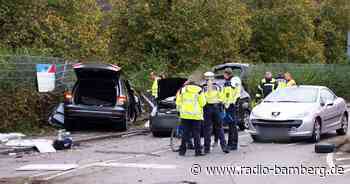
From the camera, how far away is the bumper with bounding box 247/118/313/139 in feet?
49.6

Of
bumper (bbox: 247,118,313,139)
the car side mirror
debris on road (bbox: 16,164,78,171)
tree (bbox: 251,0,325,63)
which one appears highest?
tree (bbox: 251,0,325,63)

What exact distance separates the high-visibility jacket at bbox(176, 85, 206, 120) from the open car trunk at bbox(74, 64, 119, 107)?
17.0 ft

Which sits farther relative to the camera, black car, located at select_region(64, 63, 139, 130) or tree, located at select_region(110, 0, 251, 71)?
tree, located at select_region(110, 0, 251, 71)

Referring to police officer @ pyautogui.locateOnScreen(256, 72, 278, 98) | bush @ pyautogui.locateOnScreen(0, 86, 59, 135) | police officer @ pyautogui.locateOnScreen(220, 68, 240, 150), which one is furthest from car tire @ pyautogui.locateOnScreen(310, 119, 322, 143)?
bush @ pyautogui.locateOnScreen(0, 86, 59, 135)

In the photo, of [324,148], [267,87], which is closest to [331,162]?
[324,148]

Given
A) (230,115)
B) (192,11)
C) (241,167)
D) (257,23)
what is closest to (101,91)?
(230,115)

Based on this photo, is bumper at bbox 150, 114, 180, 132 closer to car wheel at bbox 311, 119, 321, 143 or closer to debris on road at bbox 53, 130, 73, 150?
debris on road at bbox 53, 130, 73, 150

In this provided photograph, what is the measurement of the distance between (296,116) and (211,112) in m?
2.48

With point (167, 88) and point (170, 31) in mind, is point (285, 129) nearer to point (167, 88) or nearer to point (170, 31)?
point (167, 88)

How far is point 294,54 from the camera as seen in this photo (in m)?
42.1

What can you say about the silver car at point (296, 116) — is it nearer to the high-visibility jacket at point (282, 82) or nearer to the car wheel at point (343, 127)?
the car wheel at point (343, 127)

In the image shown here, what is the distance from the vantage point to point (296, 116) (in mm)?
15195

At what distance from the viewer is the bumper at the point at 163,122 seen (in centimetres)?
1747

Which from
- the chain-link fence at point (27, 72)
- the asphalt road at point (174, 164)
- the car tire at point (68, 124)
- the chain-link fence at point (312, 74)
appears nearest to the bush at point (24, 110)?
the chain-link fence at point (27, 72)
